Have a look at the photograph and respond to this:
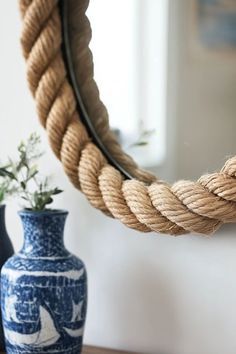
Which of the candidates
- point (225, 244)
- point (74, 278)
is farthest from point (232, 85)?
point (74, 278)

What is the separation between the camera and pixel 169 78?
0.77 meters

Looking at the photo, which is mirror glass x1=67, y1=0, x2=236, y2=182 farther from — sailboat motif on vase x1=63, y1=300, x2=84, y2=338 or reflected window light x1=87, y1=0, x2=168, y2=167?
sailboat motif on vase x1=63, y1=300, x2=84, y2=338

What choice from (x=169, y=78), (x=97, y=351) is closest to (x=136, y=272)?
(x=97, y=351)

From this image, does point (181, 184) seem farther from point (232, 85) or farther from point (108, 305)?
point (108, 305)

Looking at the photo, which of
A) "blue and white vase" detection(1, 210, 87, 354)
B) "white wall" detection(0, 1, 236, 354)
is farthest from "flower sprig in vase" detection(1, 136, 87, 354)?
"white wall" detection(0, 1, 236, 354)

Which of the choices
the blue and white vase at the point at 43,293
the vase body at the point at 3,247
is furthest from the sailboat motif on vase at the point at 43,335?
the vase body at the point at 3,247

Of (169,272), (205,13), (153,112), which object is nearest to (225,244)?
(169,272)

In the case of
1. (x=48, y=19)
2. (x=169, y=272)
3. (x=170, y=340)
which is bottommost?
(x=170, y=340)

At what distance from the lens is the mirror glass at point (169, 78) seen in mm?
732

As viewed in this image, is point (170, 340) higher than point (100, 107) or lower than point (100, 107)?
lower

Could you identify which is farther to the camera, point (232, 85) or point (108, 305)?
point (108, 305)

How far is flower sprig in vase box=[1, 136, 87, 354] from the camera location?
2.44 feet

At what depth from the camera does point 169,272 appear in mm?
830

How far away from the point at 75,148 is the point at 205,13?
0.83 ft
